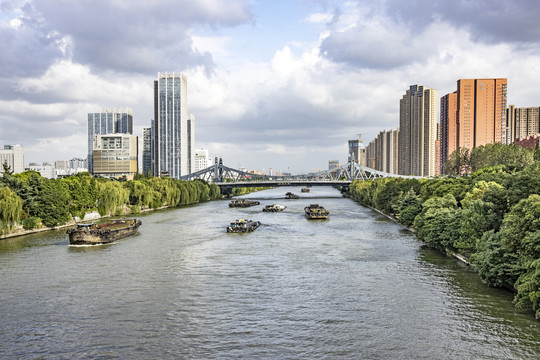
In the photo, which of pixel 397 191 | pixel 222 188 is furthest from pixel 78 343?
pixel 222 188

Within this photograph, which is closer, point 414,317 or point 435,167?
point 414,317

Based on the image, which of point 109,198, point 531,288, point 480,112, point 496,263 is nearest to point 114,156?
point 109,198

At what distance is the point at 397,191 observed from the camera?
54.7 metres

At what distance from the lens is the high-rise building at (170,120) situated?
173 m

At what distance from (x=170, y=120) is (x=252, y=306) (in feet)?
538

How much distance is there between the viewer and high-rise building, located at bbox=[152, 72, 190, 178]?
173m

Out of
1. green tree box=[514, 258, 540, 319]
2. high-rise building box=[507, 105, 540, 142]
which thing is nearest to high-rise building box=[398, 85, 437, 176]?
high-rise building box=[507, 105, 540, 142]

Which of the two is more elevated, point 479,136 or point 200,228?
point 479,136

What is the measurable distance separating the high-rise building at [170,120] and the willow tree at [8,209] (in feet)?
452

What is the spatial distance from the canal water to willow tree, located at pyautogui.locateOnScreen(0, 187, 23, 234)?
18.0 ft

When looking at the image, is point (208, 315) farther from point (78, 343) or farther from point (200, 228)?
point (200, 228)

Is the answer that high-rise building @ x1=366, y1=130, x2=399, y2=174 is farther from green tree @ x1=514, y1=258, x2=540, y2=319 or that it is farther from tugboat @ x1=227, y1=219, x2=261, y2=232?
green tree @ x1=514, y1=258, x2=540, y2=319

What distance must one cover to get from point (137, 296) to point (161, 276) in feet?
11.9

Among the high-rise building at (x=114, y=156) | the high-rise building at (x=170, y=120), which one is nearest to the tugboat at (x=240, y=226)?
the high-rise building at (x=114, y=156)
